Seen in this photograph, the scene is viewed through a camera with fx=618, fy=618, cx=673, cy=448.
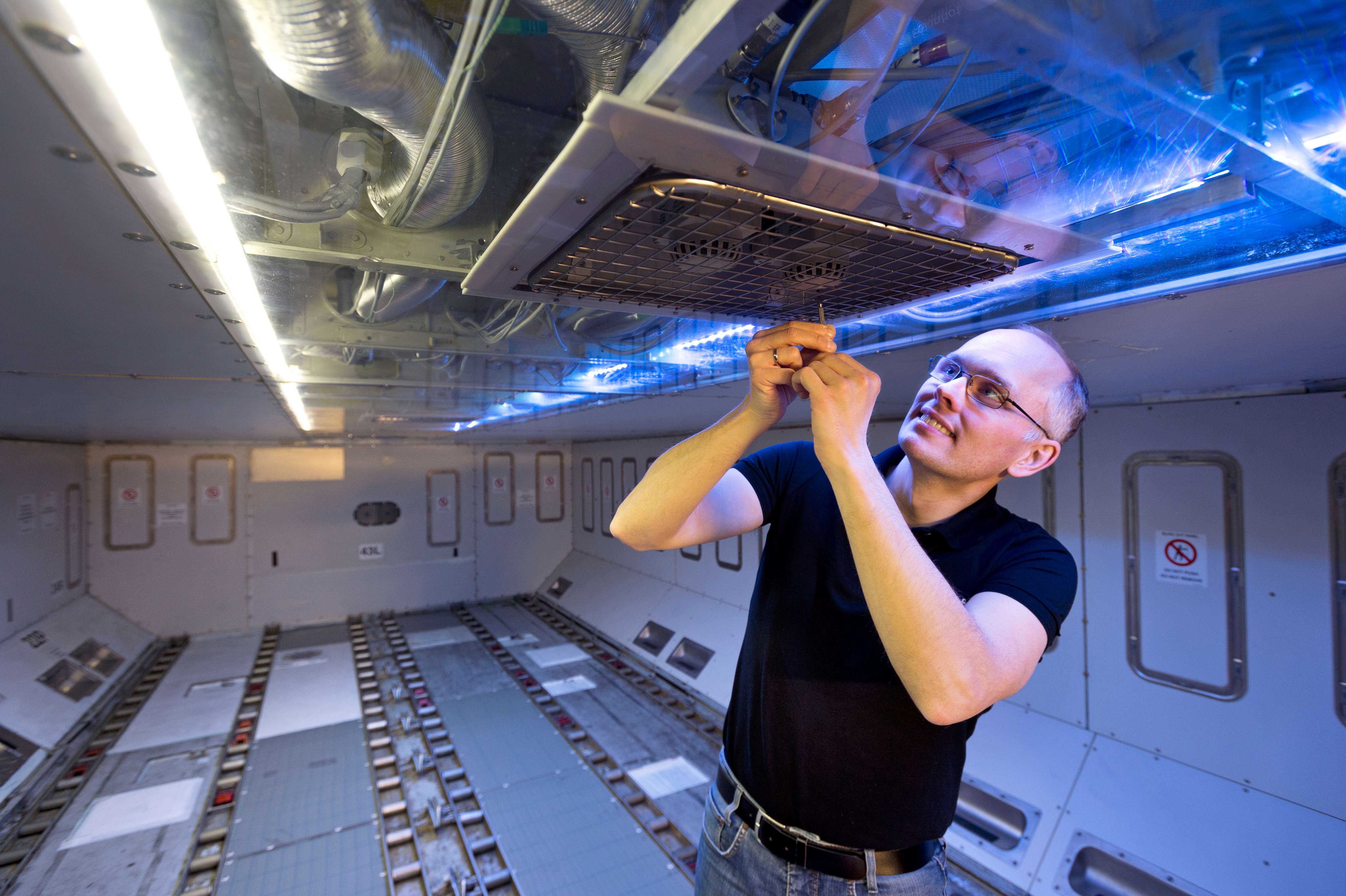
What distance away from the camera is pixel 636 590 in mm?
8391

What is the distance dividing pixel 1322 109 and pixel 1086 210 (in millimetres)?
294

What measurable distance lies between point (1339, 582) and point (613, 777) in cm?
438

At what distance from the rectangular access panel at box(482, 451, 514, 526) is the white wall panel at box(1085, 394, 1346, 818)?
8442 mm

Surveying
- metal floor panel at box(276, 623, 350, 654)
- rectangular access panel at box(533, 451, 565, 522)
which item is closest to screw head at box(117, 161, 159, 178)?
metal floor panel at box(276, 623, 350, 654)

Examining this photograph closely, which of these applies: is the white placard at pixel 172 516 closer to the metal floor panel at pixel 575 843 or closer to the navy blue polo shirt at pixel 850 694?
the metal floor panel at pixel 575 843

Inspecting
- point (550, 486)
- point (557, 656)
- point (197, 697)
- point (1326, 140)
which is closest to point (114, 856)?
point (197, 697)

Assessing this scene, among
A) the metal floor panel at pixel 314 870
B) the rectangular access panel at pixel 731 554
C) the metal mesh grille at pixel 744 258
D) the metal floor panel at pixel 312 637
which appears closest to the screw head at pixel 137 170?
the metal mesh grille at pixel 744 258

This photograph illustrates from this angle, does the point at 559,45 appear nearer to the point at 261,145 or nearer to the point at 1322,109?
the point at 261,145

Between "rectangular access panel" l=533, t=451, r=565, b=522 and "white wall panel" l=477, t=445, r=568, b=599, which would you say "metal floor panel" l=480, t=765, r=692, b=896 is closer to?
"white wall panel" l=477, t=445, r=568, b=599

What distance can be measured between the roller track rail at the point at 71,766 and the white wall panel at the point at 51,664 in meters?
0.12

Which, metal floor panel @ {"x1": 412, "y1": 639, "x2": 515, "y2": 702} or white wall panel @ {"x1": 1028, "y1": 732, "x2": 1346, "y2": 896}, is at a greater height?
white wall panel @ {"x1": 1028, "y1": 732, "x2": 1346, "y2": 896}

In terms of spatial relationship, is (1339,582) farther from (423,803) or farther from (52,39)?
(423,803)

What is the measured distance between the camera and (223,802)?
170 inches

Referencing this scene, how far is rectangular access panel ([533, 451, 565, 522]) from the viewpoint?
1046 centimetres
